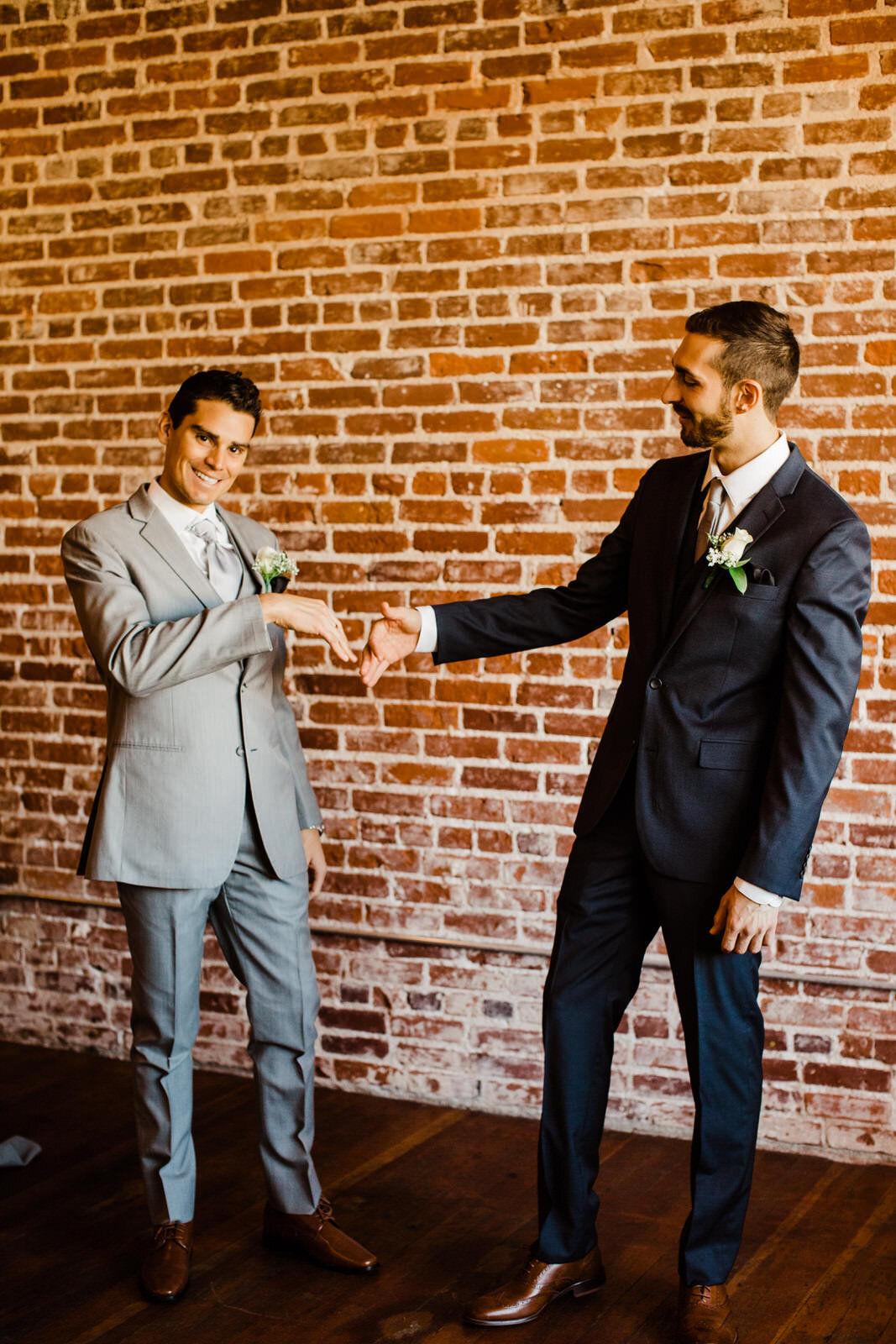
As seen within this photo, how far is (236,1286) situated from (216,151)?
3.03 meters

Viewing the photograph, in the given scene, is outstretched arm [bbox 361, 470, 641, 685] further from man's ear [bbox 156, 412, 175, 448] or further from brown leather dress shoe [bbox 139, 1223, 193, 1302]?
brown leather dress shoe [bbox 139, 1223, 193, 1302]

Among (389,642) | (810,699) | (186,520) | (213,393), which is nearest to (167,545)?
(186,520)

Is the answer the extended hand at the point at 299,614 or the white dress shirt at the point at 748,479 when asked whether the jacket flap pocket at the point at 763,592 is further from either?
the extended hand at the point at 299,614

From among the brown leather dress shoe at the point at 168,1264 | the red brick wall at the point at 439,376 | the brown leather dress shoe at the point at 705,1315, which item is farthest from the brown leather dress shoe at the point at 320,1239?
the red brick wall at the point at 439,376

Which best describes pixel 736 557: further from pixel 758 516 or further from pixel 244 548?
pixel 244 548

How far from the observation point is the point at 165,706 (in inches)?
101

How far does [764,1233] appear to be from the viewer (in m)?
2.85

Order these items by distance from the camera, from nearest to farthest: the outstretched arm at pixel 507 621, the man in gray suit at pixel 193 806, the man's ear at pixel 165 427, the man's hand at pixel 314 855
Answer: the man in gray suit at pixel 193 806, the man's ear at pixel 165 427, the outstretched arm at pixel 507 621, the man's hand at pixel 314 855

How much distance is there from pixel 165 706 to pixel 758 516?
1.23 metres

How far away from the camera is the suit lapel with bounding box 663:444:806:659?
231cm

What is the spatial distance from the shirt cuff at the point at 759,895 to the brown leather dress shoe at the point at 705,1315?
787 mm

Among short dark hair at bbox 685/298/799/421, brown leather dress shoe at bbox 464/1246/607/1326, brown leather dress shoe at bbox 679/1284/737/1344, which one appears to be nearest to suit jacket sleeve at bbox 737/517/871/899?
short dark hair at bbox 685/298/799/421

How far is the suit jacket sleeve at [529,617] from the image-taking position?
2742 mm

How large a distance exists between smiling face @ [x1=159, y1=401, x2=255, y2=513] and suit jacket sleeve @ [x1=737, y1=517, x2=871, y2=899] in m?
1.17
